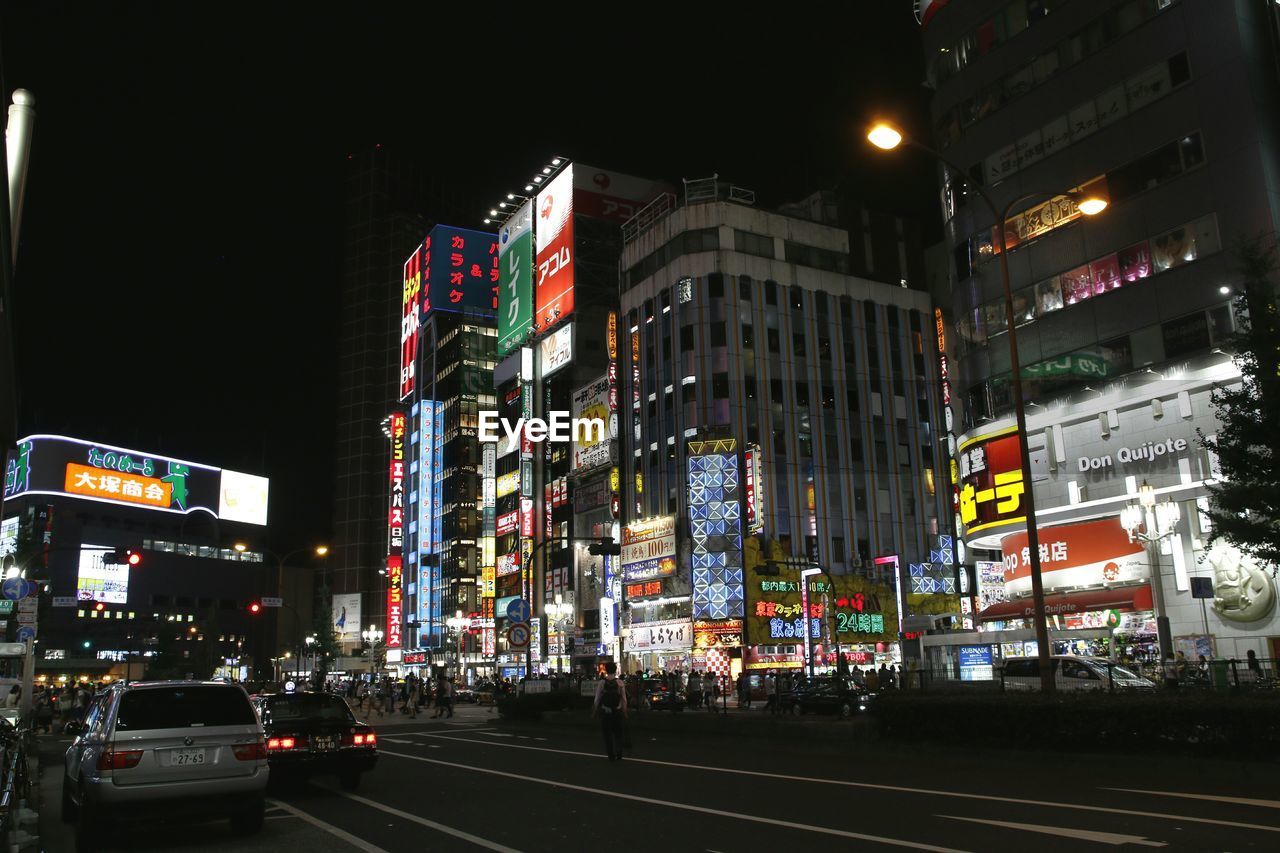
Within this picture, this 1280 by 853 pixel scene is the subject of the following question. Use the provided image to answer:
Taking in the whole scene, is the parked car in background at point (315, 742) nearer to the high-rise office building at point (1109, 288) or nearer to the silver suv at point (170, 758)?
the silver suv at point (170, 758)

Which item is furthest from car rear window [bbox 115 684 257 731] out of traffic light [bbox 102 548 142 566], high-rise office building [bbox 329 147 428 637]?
high-rise office building [bbox 329 147 428 637]

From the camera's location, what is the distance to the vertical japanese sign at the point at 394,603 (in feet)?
333

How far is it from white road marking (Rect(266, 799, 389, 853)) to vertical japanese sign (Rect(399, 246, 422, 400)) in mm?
106745

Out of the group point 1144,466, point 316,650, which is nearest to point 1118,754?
point 1144,466

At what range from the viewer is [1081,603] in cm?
3391

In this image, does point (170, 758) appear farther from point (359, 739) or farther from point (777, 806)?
point (777, 806)

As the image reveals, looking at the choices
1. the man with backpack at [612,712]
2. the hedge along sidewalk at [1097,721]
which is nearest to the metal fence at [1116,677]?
the hedge along sidewalk at [1097,721]

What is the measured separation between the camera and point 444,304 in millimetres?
112188

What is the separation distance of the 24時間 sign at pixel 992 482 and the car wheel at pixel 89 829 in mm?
30319

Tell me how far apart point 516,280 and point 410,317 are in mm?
36714

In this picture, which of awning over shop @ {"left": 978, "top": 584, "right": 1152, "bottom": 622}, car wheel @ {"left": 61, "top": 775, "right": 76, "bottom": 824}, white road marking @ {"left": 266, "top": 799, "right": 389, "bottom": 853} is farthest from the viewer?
awning over shop @ {"left": 978, "top": 584, "right": 1152, "bottom": 622}

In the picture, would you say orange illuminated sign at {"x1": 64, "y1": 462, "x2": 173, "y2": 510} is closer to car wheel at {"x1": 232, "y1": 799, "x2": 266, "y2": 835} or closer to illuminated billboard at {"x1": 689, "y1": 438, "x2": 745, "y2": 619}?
illuminated billboard at {"x1": 689, "y1": 438, "x2": 745, "y2": 619}

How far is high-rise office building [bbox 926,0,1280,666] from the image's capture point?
1169 inches
